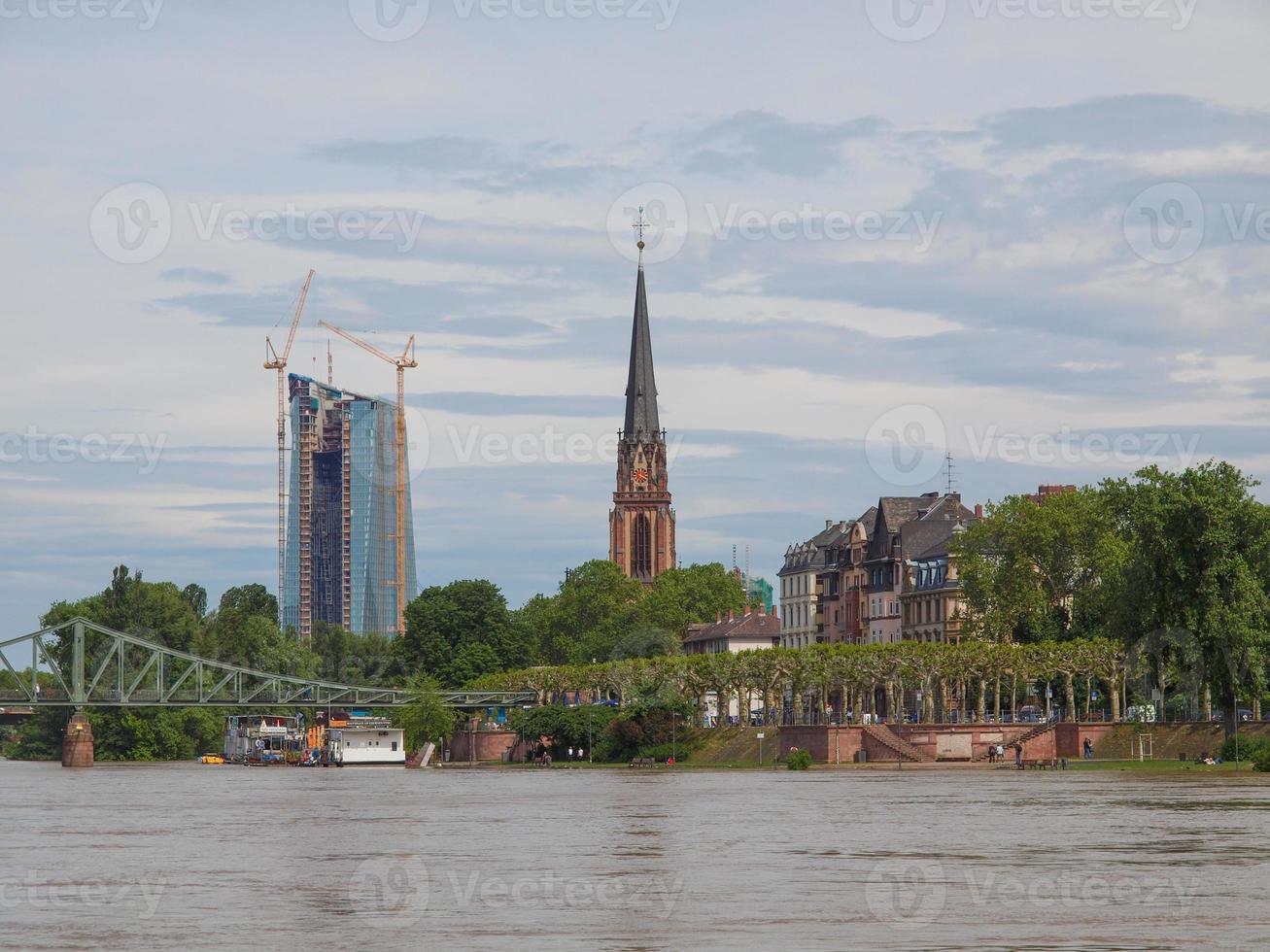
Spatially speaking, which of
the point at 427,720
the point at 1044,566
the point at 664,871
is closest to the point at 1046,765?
the point at 1044,566

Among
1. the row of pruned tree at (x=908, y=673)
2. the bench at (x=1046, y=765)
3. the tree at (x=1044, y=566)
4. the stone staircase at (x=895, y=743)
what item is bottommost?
the bench at (x=1046, y=765)

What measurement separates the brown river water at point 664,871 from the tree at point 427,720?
313 ft

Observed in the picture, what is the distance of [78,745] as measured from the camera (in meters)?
184

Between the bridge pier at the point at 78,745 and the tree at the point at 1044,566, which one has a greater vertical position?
the tree at the point at 1044,566

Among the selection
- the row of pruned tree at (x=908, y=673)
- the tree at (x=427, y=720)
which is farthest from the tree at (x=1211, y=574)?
the tree at (x=427, y=720)

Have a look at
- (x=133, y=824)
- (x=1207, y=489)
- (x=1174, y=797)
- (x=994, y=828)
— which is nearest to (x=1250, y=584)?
(x=1207, y=489)

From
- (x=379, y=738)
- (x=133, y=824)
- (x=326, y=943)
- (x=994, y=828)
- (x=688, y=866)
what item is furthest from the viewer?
(x=379, y=738)

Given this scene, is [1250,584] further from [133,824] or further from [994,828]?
[133,824]

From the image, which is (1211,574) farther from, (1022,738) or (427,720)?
(427,720)

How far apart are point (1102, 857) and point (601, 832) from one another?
1865 centimetres

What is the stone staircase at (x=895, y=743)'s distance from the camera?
13225cm

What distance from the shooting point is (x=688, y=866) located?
48.1 metres

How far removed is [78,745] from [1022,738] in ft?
304

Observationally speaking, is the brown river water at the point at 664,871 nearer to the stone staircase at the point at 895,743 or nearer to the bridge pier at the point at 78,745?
the stone staircase at the point at 895,743
